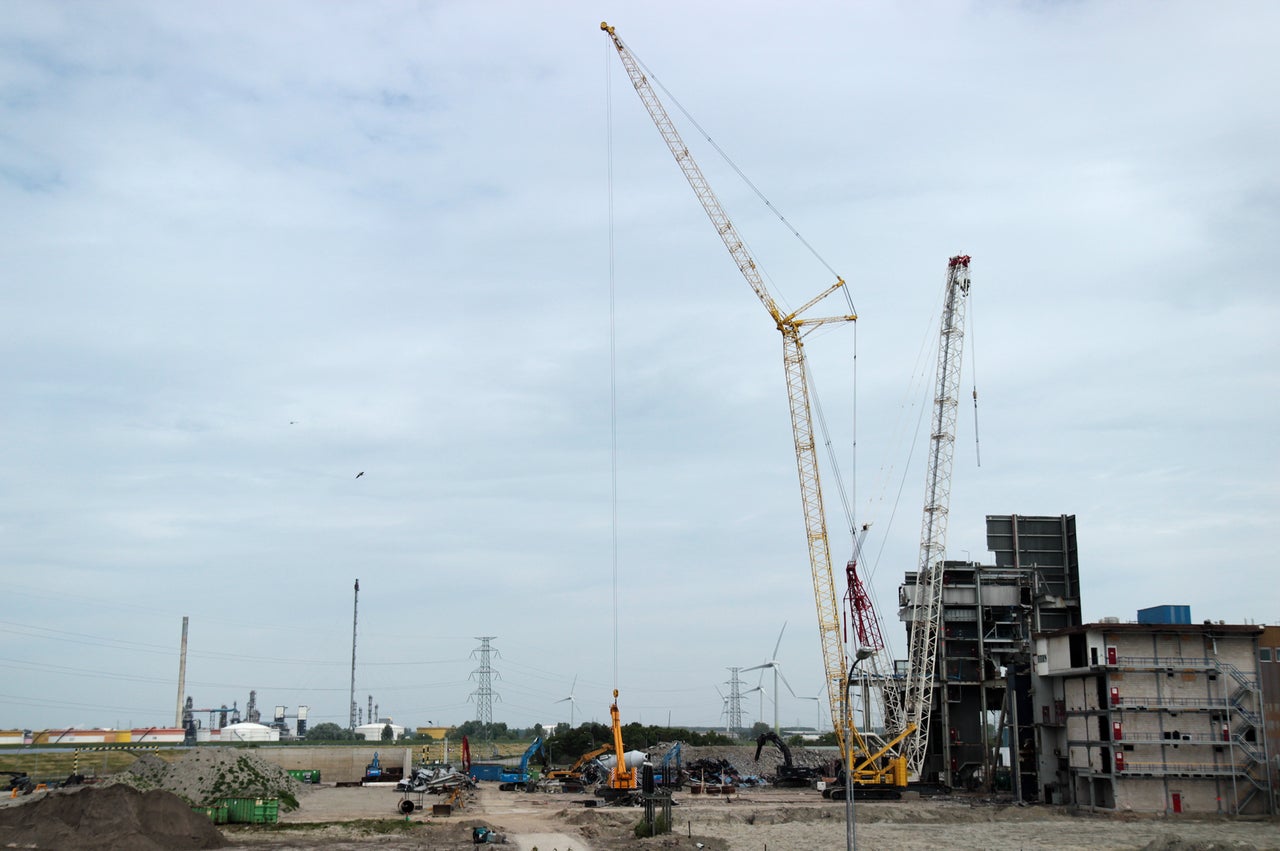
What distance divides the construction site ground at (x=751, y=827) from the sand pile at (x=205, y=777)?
3.58 meters

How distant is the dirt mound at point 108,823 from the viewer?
54.7 metres

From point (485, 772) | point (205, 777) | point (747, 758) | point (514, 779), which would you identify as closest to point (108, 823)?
point (205, 777)

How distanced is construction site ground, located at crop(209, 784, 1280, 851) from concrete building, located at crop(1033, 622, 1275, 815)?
3225 millimetres

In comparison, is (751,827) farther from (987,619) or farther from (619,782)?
(987,619)

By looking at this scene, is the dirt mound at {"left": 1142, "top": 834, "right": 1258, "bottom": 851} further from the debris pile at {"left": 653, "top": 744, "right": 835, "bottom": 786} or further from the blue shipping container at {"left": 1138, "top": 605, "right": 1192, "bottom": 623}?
the debris pile at {"left": 653, "top": 744, "right": 835, "bottom": 786}

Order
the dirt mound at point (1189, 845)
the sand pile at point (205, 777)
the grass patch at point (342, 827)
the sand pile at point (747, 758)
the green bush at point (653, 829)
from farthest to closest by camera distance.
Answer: the sand pile at point (747, 758)
the sand pile at point (205, 777)
the grass patch at point (342, 827)
the green bush at point (653, 829)
the dirt mound at point (1189, 845)

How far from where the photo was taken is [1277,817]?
7838cm

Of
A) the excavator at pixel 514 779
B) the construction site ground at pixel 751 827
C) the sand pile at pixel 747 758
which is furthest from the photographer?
Result: the sand pile at pixel 747 758

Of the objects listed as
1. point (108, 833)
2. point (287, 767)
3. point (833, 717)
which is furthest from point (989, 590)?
point (108, 833)

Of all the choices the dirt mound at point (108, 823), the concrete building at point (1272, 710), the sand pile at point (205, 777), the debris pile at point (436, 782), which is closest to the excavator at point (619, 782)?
the debris pile at point (436, 782)

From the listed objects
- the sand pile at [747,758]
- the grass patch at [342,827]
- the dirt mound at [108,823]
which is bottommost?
the sand pile at [747,758]

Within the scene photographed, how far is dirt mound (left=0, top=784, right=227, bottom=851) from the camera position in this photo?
54.7m

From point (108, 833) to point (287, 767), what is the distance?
74.8 m

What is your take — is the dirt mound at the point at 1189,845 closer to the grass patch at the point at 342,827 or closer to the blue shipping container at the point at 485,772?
the grass patch at the point at 342,827
